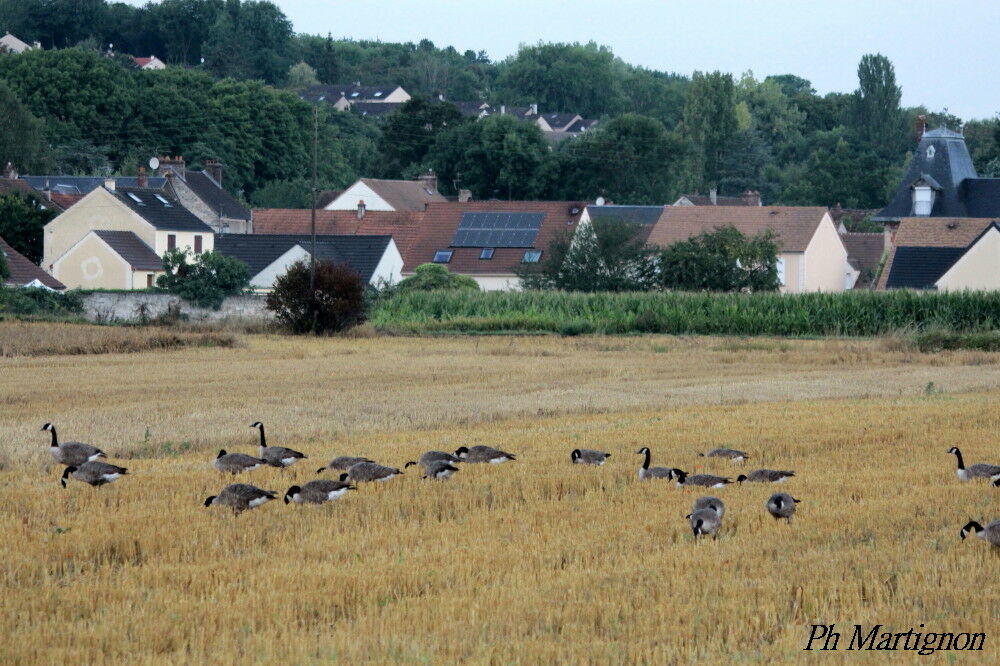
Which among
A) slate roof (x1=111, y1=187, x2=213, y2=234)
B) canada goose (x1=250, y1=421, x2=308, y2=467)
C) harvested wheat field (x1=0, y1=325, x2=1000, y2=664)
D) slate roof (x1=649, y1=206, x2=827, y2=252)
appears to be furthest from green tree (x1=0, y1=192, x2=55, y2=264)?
canada goose (x1=250, y1=421, x2=308, y2=467)

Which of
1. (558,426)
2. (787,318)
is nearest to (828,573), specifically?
(558,426)

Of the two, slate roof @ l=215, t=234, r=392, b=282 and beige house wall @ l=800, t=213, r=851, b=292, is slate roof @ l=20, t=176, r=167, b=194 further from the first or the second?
beige house wall @ l=800, t=213, r=851, b=292

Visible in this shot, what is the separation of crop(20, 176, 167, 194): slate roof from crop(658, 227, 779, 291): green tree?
4167 cm

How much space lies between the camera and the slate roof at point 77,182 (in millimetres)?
95438

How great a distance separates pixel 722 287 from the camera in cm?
6738

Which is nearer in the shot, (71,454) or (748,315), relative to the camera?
(71,454)

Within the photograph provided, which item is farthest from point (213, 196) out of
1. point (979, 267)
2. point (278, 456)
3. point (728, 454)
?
point (728, 454)

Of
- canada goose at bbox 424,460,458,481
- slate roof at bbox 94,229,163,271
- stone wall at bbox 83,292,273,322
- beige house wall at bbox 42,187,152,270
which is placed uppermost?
beige house wall at bbox 42,187,152,270

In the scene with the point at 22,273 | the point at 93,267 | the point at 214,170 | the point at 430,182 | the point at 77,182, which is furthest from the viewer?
the point at 430,182

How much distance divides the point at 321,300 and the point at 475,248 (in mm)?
36769

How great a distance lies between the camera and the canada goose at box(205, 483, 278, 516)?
1466cm

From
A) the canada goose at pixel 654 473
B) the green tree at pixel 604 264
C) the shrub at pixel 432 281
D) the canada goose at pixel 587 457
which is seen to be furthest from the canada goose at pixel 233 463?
the green tree at pixel 604 264

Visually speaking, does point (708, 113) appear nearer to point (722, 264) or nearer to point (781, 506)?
point (722, 264)

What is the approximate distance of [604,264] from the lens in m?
70.0
